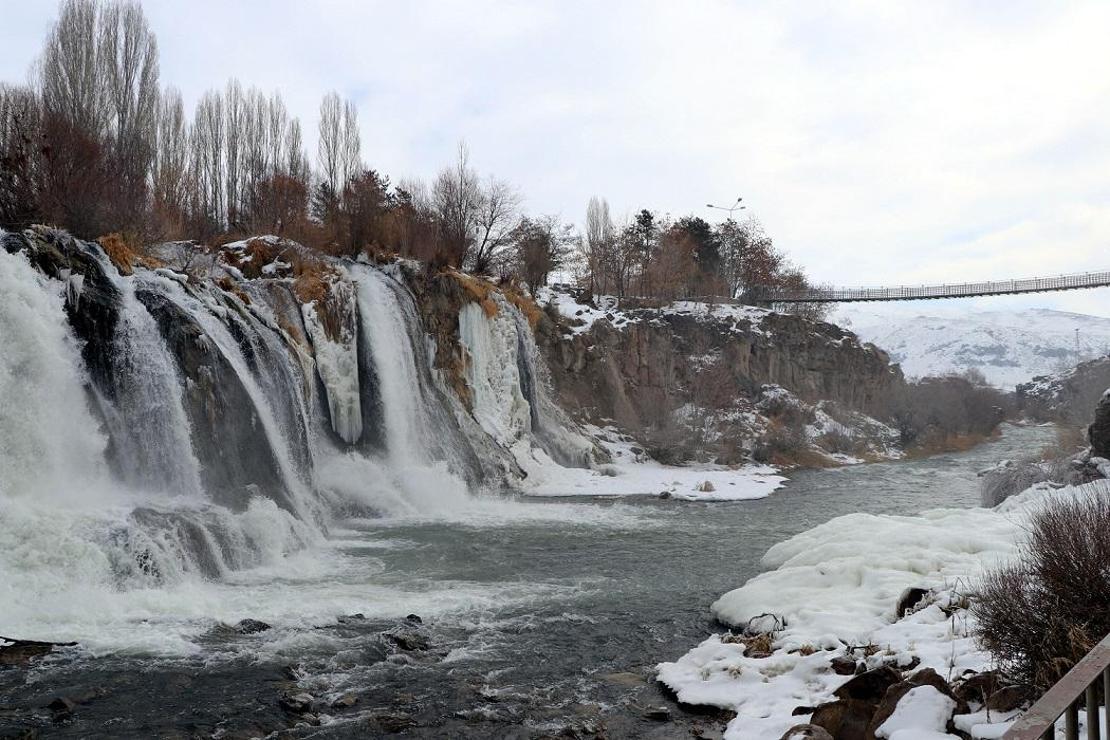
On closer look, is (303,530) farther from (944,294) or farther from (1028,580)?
(944,294)

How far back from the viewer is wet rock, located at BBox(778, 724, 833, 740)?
19.5ft

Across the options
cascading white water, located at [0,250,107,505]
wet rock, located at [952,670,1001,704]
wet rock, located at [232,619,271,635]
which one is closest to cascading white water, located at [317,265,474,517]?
cascading white water, located at [0,250,107,505]

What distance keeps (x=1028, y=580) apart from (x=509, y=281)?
94.8 ft

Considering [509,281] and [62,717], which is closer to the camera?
[62,717]

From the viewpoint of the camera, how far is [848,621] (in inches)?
353

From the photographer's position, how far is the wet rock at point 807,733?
5941 mm

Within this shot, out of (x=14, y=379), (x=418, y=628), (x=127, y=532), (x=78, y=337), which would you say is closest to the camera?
(x=418, y=628)

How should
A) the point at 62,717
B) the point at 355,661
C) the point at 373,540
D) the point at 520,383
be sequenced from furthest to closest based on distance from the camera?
the point at 520,383, the point at 373,540, the point at 355,661, the point at 62,717

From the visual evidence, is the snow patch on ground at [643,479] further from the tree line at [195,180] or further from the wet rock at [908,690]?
the wet rock at [908,690]

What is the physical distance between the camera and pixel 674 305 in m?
49.3

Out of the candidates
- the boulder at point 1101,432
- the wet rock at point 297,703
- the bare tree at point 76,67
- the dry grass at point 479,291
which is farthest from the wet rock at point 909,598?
the bare tree at point 76,67

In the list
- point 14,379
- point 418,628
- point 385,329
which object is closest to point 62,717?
point 418,628

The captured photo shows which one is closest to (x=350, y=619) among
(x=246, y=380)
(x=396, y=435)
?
(x=246, y=380)

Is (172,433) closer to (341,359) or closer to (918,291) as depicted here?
(341,359)
